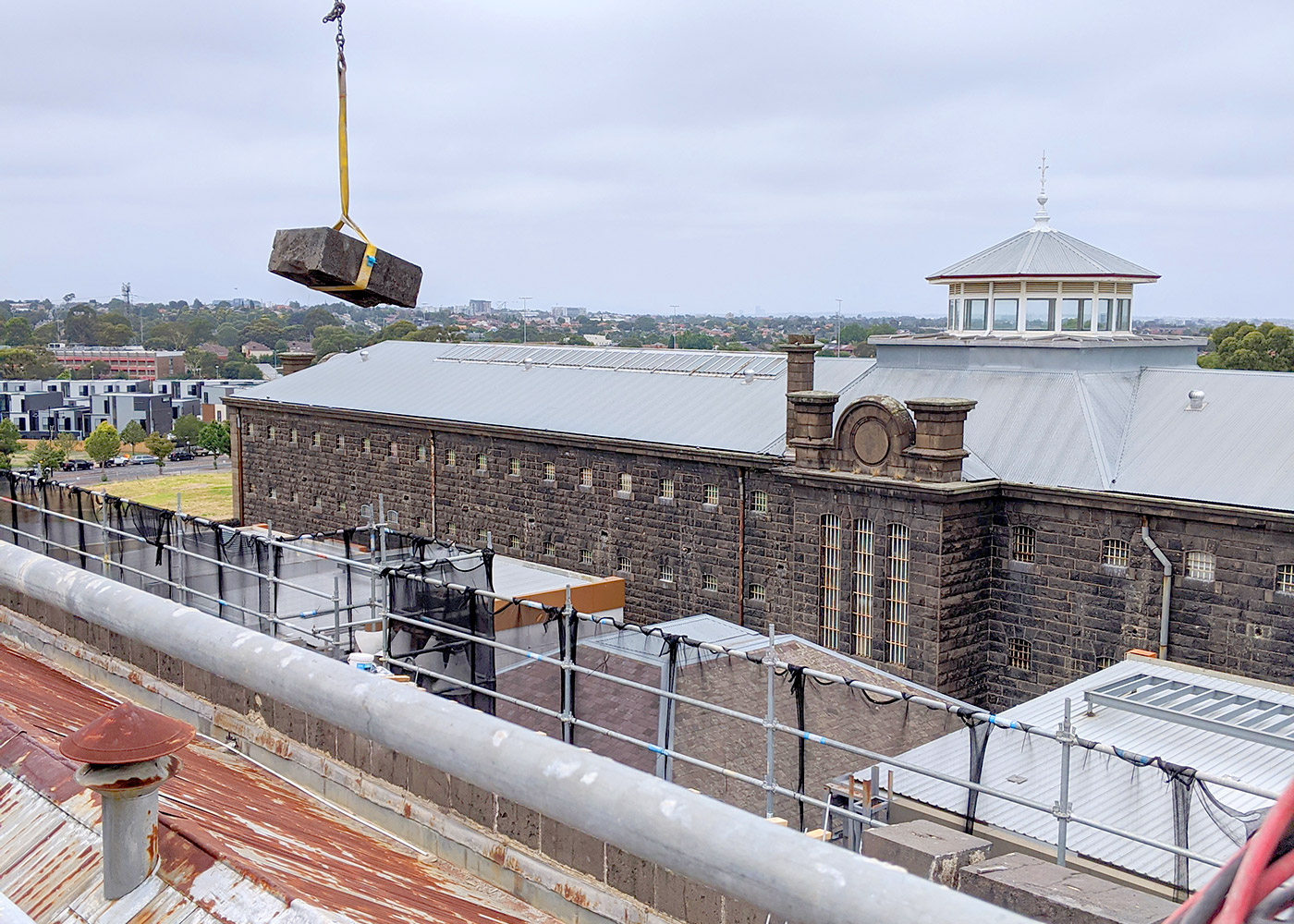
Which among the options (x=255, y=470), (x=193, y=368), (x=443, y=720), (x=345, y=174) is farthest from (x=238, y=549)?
(x=193, y=368)

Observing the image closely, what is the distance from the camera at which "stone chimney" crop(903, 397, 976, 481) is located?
25172mm

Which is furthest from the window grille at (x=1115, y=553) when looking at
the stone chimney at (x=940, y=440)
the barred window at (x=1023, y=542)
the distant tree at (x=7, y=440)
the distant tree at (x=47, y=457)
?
the distant tree at (x=7, y=440)

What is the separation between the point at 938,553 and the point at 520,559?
14.2m

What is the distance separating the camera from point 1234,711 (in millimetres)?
17734

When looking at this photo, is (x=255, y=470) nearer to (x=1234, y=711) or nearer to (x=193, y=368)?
(x=1234, y=711)

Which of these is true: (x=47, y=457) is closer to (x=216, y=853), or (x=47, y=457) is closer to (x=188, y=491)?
(x=188, y=491)

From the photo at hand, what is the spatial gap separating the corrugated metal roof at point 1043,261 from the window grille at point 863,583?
8.45 meters

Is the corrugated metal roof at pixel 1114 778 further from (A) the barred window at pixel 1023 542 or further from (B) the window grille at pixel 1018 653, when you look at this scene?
(A) the barred window at pixel 1023 542

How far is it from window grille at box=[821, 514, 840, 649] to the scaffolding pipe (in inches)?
945

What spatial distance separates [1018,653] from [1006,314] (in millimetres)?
9283

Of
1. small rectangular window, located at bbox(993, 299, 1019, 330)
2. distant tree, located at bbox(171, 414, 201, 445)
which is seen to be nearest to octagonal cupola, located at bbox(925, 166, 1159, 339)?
small rectangular window, located at bbox(993, 299, 1019, 330)

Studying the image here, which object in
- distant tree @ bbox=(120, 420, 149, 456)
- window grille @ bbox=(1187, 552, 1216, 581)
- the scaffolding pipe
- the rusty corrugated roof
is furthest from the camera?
distant tree @ bbox=(120, 420, 149, 456)

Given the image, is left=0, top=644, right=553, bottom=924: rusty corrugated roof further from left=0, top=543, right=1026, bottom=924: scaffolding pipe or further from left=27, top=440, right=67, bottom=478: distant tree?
left=27, top=440, right=67, bottom=478: distant tree

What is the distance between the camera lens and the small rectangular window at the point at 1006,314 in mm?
30875
